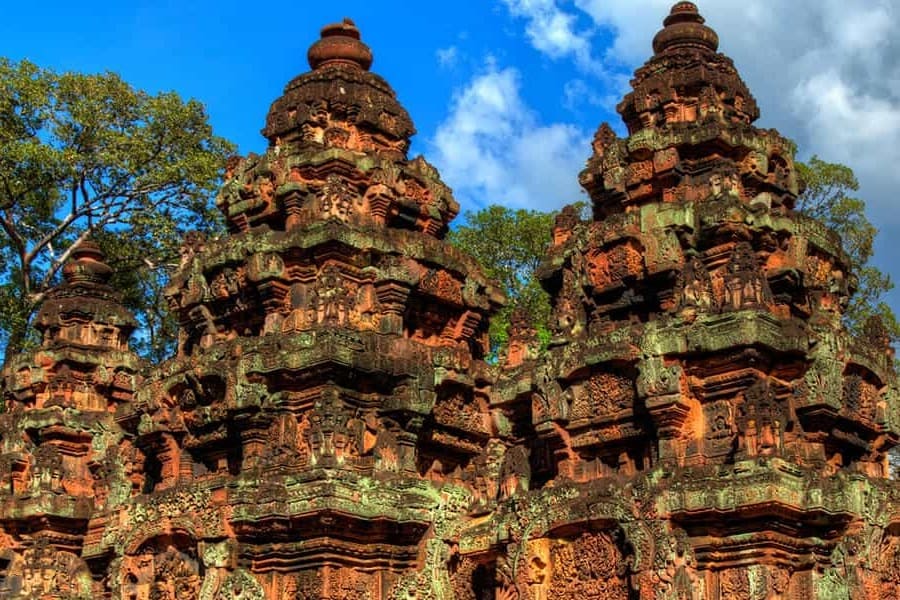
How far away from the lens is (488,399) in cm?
1692

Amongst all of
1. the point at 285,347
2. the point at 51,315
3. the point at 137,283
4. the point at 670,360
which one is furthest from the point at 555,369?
the point at 137,283

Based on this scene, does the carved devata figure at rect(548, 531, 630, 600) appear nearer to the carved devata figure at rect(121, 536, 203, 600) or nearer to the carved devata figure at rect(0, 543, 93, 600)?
the carved devata figure at rect(121, 536, 203, 600)

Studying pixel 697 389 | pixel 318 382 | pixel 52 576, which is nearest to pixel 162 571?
pixel 318 382

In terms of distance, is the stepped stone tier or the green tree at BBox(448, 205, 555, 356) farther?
the green tree at BBox(448, 205, 555, 356)

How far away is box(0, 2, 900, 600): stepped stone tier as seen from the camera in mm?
12445

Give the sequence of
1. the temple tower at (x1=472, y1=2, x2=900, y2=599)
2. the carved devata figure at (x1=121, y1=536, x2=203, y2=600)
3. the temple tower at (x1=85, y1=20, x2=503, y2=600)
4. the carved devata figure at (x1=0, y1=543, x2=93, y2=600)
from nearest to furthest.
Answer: the temple tower at (x1=472, y1=2, x2=900, y2=599) → the temple tower at (x1=85, y1=20, x2=503, y2=600) → the carved devata figure at (x1=121, y1=536, x2=203, y2=600) → the carved devata figure at (x1=0, y1=543, x2=93, y2=600)

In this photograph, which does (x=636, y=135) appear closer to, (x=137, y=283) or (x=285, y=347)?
(x=285, y=347)

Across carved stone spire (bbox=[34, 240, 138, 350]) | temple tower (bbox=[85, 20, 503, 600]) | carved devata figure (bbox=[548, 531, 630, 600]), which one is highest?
carved stone spire (bbox=[34, 240, 138, 350])

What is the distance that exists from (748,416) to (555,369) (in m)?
2.48

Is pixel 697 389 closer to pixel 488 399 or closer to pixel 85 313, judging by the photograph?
pixel 488 399

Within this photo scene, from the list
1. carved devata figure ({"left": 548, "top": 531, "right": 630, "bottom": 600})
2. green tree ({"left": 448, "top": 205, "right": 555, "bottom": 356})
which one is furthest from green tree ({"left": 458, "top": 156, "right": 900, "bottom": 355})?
carved devata figure ({"left": 548, "top": 531, "right": 630, "bottom": 600})

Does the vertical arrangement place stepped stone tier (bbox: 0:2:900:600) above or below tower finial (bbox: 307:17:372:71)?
below

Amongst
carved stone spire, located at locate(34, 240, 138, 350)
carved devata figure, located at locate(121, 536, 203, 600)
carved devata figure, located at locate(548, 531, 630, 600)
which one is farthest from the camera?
carved stone spire, located at locate(34, 240, 138, 350)

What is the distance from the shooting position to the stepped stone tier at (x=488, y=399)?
1245 centimetres
